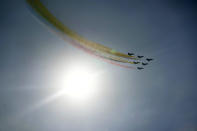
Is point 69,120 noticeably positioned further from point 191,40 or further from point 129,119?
point 191,40

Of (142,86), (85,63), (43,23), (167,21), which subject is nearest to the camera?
(43,23)

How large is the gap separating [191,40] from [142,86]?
2251 millimetres

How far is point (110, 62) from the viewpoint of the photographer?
4.62m

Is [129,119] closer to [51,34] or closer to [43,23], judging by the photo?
[51,34]

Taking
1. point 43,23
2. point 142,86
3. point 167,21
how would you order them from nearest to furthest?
1. point 43,23
2. point 142,86
3. point 167,21

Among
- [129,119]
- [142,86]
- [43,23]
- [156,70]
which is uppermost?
[43,23]

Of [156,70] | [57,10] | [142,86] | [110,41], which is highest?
[57,10]

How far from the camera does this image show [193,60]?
5.33 m

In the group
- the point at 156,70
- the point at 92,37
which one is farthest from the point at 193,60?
the point at 92,37

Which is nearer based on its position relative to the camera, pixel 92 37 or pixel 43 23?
pixel 43 23

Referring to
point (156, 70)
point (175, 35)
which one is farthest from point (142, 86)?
point (175, 35)

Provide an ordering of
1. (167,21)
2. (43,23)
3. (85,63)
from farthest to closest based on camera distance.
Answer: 1. (167,21)
2. (85,63)
3. (43,23)

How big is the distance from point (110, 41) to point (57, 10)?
157 centimetres

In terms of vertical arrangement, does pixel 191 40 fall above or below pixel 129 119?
above
